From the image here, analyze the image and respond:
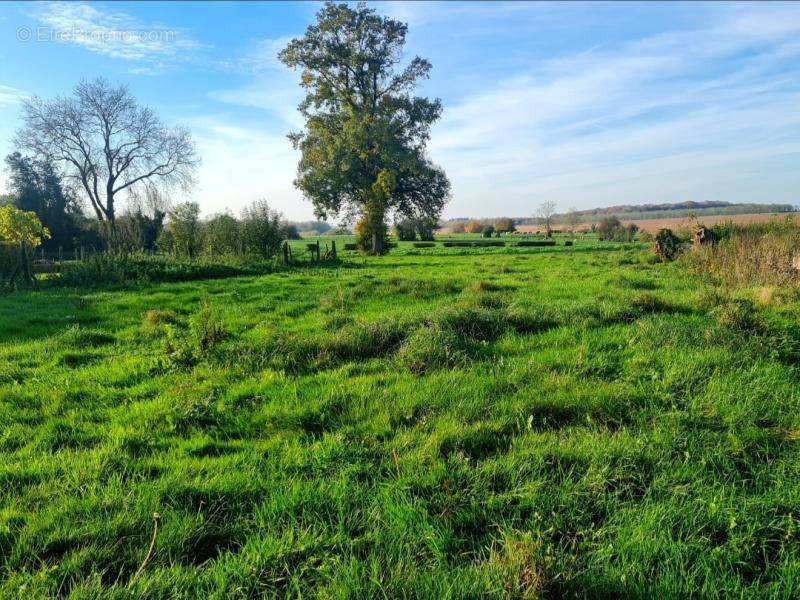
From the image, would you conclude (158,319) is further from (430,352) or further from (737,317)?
(737,317)

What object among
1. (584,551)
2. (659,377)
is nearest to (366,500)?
(584,551)

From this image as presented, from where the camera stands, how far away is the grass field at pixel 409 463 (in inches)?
94.7

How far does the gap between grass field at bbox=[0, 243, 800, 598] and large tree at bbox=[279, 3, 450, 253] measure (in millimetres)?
30020

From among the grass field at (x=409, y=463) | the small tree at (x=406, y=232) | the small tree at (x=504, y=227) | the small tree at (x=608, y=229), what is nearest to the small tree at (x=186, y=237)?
the grass field at (x=409, y=463)

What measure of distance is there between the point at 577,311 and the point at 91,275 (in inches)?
649

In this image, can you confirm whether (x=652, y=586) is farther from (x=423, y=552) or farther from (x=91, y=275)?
(x=91, y=275)

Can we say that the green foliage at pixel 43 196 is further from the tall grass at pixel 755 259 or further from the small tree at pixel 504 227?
the small tree at pixel 504 227

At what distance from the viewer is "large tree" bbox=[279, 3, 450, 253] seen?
3538 cm

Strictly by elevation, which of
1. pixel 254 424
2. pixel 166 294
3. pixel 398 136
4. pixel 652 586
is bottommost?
pixel 652 586

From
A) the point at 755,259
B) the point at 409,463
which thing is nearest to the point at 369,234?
the point at 755,259

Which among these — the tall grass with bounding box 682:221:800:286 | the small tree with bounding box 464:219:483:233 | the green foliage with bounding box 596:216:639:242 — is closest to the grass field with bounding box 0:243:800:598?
the tall grass with bounding box 682:221:800:286

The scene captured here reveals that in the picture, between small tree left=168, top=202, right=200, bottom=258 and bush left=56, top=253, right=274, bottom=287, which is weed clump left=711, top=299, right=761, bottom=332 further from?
small tree left=168, top=202, right=200, bottom=258

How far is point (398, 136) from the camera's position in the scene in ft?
124

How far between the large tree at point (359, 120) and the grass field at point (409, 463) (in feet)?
98.5
